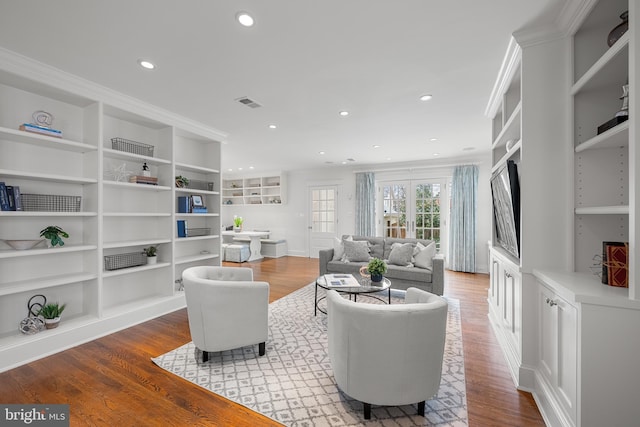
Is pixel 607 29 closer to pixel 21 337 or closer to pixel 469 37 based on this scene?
pixel 469 37

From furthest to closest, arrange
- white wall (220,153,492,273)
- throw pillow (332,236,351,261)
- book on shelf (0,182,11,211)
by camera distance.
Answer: white wall (220,153,492,273)
throw pillow (332,236,351,261)
book on shelf (0,182,11,211)

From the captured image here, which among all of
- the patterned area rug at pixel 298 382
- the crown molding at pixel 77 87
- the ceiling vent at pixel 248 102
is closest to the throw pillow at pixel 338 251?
the patterned area rug at pixel 298 382

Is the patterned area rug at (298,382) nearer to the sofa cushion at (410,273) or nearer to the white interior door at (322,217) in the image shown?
the sofa cushion at (410,273)

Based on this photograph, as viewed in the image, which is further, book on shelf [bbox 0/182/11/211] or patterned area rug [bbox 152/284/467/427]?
book on shelf [bbox 0/182/11/211]

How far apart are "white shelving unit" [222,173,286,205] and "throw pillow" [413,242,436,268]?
4652mm

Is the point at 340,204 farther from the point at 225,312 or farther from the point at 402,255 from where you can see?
the point at 225,312

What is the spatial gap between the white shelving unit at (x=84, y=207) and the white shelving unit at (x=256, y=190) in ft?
13.3

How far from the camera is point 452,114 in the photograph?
3355mm

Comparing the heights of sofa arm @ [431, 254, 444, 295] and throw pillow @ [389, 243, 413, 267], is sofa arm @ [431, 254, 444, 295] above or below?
below

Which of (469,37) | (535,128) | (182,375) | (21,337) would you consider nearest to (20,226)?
(21,337)

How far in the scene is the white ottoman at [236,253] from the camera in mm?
6816

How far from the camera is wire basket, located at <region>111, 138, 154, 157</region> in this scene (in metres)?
3.10

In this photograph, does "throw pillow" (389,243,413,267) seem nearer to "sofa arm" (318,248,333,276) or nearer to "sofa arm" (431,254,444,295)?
"sofa arm" (431,254,444,295)

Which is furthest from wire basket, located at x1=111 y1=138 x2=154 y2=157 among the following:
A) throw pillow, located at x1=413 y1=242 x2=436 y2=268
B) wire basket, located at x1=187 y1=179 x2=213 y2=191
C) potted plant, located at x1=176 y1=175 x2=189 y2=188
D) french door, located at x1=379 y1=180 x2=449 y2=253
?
french door, located at x1=379 y1=180 x2=449 y2=253
